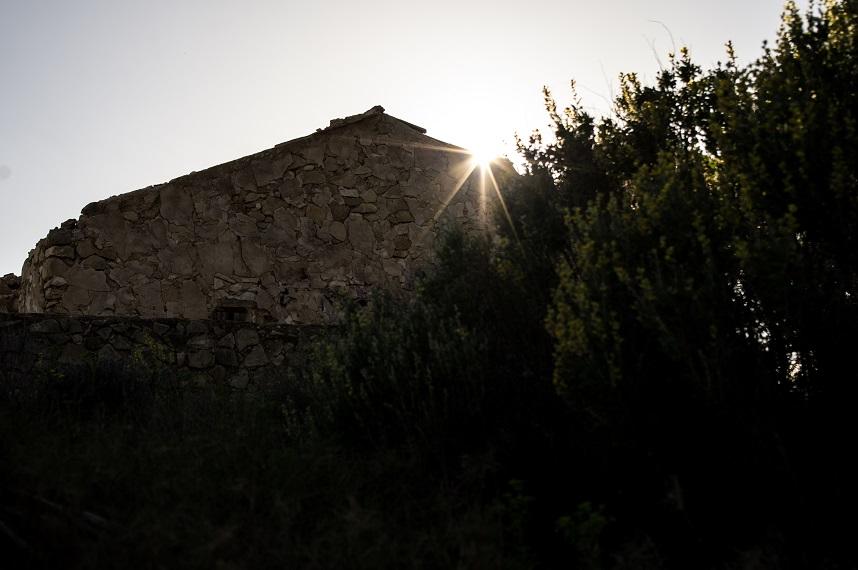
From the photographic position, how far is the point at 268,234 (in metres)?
11.2

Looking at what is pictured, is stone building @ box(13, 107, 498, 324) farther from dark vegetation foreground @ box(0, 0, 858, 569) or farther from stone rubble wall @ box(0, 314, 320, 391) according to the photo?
dark vegetation foreground @ box(0, 0, 858, 569)

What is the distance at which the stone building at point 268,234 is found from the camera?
33.0 ft

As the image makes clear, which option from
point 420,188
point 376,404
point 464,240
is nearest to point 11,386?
point 376,404

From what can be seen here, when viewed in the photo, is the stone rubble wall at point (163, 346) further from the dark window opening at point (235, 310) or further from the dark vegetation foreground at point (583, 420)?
the dark window opening at point (235, 310)

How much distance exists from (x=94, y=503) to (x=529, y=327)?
10.5 feet

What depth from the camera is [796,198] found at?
16.7 ft

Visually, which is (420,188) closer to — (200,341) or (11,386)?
(200,341)

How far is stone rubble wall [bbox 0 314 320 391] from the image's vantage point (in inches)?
280

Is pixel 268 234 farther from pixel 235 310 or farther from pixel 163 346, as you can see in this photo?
pixel 163 346

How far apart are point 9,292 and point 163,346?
7.56 meters

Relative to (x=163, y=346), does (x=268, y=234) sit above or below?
above

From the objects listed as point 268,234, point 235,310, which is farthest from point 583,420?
point 268,234

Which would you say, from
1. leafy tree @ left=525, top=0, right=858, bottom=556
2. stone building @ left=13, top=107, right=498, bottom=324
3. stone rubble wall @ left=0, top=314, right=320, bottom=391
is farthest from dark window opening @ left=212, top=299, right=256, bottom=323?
leafy tree @ left=525, top=0, right=858, bottom=556

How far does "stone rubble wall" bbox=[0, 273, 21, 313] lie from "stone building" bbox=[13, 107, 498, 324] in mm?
1653
